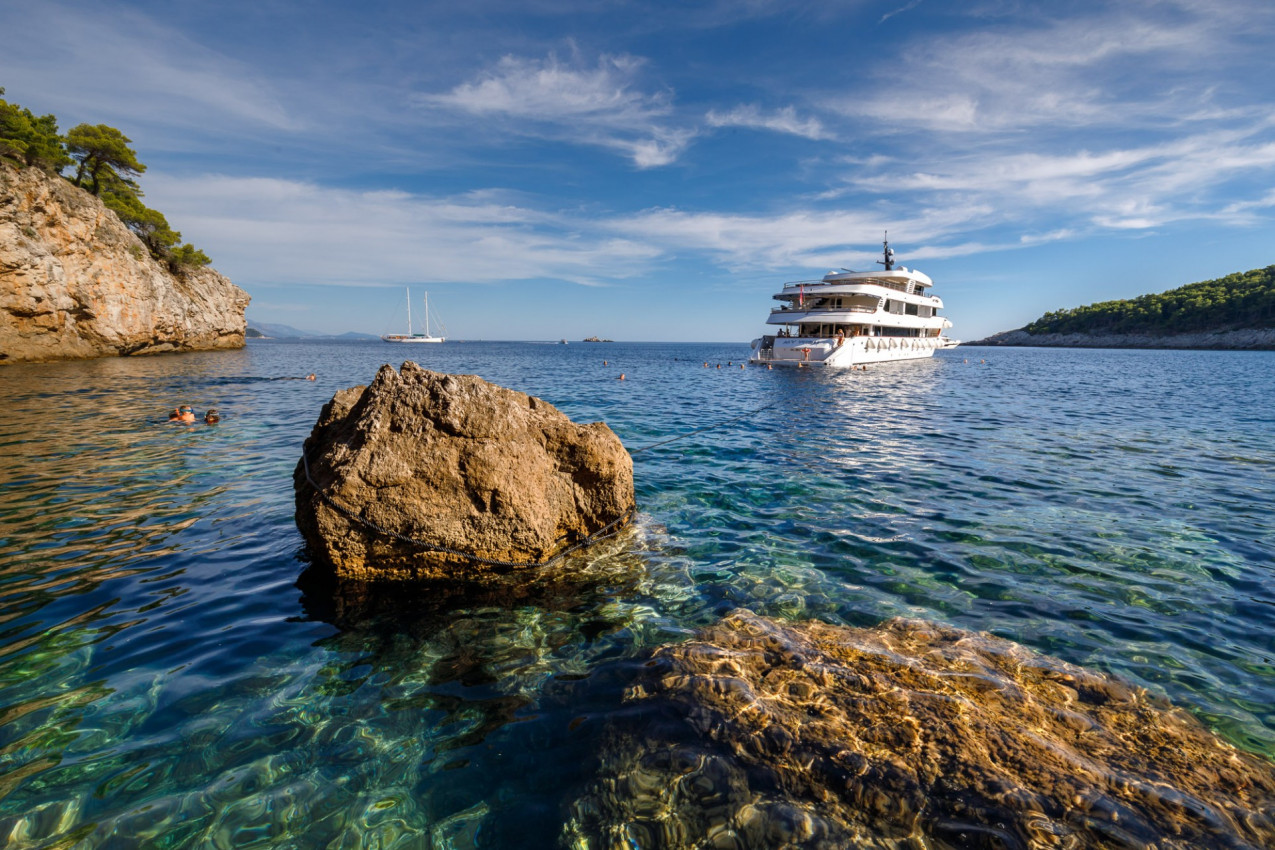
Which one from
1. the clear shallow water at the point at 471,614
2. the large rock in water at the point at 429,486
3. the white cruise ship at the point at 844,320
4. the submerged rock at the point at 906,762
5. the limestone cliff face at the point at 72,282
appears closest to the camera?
the submerged rock at the point at 906,762

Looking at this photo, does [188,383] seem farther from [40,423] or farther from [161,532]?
[161,532]

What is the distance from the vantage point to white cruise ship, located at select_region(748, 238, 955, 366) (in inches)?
1462

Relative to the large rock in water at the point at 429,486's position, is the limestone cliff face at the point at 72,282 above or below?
above

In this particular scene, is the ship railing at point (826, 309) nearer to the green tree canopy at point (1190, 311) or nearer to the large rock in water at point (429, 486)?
the large rock in water at point (429, 486)

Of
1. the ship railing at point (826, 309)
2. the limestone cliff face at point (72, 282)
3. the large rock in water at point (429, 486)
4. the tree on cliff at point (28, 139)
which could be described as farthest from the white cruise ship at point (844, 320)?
the tree on cliff at point (28, 139)

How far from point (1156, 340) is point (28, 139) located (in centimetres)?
14667

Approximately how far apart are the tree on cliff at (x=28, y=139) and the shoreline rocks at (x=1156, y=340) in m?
137

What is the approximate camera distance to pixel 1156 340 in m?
95.8

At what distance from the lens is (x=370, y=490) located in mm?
4711

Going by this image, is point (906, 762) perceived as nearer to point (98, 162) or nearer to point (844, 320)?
point (844, 320)

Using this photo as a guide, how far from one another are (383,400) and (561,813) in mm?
3922

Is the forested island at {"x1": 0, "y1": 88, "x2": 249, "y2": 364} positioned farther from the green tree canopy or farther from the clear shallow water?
the green tree canopy

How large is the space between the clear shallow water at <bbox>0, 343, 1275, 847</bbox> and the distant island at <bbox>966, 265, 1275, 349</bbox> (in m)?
114

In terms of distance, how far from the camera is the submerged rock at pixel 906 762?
2389mm
